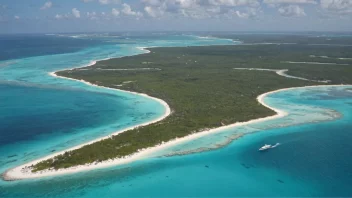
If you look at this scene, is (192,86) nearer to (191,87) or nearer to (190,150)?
(191,87)

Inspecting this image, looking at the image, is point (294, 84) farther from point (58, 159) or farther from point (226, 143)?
point (58, 159)

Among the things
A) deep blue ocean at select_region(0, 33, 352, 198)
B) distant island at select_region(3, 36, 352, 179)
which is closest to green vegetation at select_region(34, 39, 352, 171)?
distant island at select_region(3, 36, 352, 179)

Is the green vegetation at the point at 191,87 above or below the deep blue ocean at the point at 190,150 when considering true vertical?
above

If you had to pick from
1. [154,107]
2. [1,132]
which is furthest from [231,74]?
[1,132]

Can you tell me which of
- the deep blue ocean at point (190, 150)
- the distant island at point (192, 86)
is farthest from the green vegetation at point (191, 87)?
the deep blue ocean at point (190, 150)

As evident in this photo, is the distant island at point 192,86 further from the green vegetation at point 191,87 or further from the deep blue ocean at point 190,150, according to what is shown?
the deep blue ocean at point 190,150

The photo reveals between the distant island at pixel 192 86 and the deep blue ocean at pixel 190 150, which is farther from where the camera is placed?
the distant island at pixel 192 86

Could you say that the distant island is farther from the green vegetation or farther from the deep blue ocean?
the deep blue ocean
